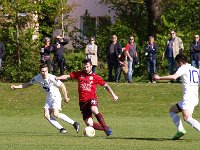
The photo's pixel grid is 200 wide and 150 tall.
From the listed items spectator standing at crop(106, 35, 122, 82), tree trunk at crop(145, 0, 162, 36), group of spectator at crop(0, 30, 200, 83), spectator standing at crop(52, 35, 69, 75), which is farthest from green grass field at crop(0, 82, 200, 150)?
tree trunk at crop(145, 0, 162, 36)

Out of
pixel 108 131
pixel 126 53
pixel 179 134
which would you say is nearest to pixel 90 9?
pixel 126 53

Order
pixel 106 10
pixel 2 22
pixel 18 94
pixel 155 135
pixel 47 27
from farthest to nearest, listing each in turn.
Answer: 1. pixel 106 10
2. pixel 47 27
3. pixel 2 22
4. pixel 18 94
5. pixel 155 135

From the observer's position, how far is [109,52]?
33344 mm

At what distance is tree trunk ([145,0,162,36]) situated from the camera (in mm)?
40938

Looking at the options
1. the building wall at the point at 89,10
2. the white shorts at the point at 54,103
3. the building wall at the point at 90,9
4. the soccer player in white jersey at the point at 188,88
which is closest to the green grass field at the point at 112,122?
the soccer player in white jersey at the point at 188,88

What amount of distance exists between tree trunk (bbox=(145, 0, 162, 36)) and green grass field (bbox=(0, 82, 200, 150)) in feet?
27.9

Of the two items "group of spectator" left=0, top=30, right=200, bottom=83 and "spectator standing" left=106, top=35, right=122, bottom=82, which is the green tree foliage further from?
"spectator standing" left=106, top=35, right=122, bottom=82

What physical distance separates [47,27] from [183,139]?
27361 millimetres

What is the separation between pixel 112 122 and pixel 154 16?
17615 mm

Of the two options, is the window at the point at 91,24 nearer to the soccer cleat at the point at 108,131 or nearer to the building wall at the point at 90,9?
the building wall at the point at 90,9

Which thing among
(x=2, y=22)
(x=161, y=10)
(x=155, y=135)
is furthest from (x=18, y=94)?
(x=155, y=135)

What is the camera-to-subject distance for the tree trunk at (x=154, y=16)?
40938 millimetres

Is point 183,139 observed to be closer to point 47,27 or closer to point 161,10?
point 161,10

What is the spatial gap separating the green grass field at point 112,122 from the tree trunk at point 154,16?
27.9ft
